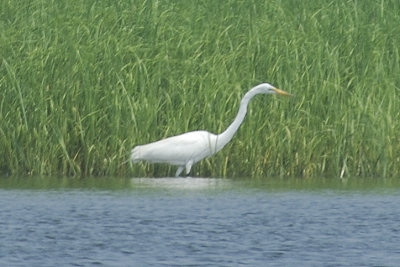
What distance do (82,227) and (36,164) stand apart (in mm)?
2935

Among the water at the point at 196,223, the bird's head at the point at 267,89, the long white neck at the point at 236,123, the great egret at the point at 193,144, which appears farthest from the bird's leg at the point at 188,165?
the bird's head at the point at 267,89

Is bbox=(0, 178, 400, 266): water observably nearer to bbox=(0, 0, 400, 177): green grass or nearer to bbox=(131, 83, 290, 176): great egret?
bbox=(131, 83, 290, 176): great egret

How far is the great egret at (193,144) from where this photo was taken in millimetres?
→ 12969

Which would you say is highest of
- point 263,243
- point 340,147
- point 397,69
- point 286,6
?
point 286,6

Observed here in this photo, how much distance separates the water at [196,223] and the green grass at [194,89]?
0.42 meters

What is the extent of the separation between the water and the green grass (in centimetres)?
42

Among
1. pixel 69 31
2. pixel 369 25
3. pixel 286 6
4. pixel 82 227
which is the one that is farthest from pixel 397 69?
pixel 82 227

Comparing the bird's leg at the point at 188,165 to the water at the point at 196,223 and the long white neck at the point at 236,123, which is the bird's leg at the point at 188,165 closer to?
the water at the point at 196,223

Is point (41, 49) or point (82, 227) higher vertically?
point (41, 49)

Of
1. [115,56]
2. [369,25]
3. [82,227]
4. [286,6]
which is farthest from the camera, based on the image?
[286,6]

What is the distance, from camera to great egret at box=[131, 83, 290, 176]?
13.0 m

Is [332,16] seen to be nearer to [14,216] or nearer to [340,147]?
[340,147]

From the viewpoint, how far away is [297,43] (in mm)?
14547

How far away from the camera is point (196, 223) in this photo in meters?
10.6
